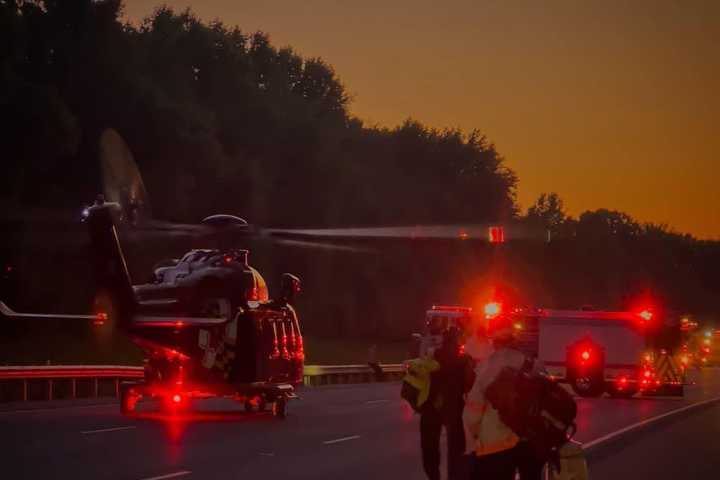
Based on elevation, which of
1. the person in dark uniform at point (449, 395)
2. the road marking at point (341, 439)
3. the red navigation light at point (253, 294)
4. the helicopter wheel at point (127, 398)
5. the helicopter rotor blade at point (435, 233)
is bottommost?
the road marking at point (341, 439)

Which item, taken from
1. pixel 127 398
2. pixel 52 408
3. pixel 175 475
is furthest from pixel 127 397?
pixel 175 475

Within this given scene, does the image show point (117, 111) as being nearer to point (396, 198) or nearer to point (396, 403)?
point (396, 403)

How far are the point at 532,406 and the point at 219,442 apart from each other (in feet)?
41.1

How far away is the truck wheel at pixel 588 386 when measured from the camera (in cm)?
4202

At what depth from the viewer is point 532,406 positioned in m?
9.33

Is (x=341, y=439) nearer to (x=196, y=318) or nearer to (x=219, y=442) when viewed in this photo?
(x=219, y=442)

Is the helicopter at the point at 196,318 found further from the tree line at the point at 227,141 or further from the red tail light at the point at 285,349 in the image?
the tree line at the point at 227,141

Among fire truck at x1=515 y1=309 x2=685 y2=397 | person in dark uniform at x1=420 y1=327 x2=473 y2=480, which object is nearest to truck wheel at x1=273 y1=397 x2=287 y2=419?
person in dark uniform at x1=420 y1=327 x2=473 y2=480

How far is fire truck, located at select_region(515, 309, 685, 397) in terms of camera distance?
4147 centimetres

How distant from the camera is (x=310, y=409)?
31172 mm

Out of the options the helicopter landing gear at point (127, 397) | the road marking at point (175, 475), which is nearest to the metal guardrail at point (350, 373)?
the helicopter landing gear at point (127, 397)

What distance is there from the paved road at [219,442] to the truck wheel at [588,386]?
9.53 metres

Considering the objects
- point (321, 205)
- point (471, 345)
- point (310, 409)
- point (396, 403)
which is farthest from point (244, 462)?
point (321, 205)

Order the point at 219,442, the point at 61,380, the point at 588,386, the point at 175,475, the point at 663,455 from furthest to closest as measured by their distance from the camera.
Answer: the point at 588,386
the point at 61,380
the point at 663,455
the point at 219,442
the point at 175,475
